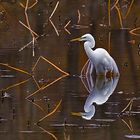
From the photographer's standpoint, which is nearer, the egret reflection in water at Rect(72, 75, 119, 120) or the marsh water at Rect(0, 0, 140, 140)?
the marsh water at Rect(0, 0, 140, 140)

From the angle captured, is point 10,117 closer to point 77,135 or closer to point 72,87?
point 77,135

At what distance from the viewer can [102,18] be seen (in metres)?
15.0

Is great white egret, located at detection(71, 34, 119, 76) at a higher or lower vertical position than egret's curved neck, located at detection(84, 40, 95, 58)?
lower

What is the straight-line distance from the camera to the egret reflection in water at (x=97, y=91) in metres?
7.51

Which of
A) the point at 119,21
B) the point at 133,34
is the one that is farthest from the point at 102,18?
the point at 133,34

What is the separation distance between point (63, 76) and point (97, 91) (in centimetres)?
106

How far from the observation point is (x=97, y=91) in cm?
857

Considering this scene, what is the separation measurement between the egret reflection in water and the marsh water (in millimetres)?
12

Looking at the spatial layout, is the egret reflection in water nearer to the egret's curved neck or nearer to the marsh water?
the marsh water

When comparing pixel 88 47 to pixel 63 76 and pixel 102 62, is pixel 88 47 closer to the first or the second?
pixel 102 62

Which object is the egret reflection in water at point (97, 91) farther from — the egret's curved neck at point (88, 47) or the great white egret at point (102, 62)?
the egret's curved neck at point (88, 47)

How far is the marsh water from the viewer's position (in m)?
6.91

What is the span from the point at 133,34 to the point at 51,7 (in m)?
2.88

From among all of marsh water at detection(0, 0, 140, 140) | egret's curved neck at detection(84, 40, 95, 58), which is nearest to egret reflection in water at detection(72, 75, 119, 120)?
marsh water at detection(0, 0, 140, 140)
